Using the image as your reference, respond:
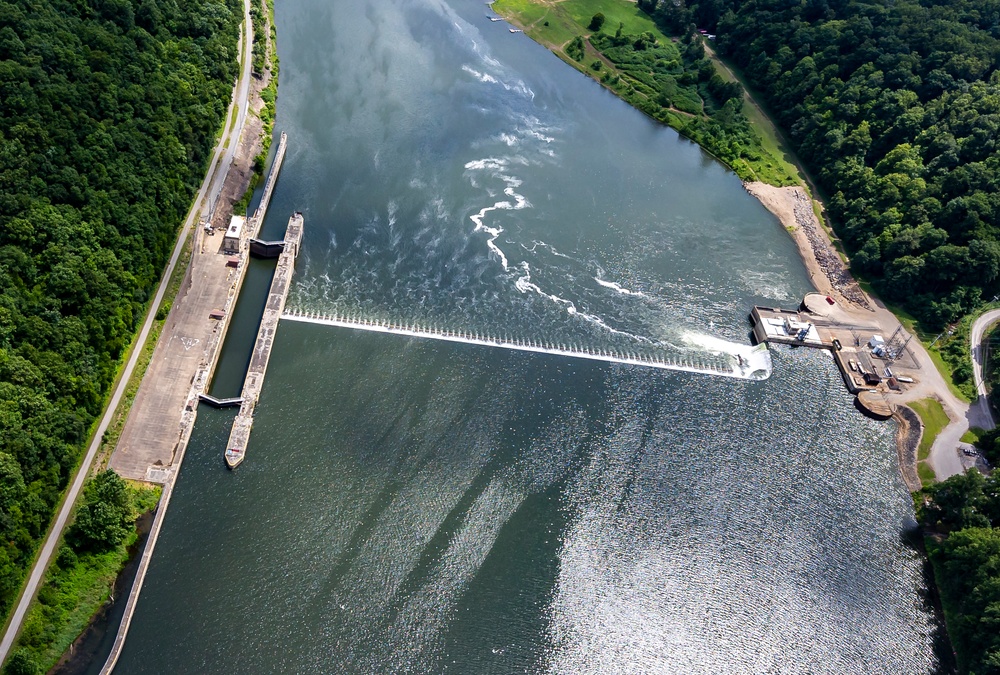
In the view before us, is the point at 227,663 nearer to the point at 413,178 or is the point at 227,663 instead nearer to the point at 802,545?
the point at 802,545

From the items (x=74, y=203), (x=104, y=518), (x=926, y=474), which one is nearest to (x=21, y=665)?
(x=104, y=518)

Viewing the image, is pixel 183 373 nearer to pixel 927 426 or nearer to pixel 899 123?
pixel 927 426

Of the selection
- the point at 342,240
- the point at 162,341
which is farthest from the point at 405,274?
the point at 162,341

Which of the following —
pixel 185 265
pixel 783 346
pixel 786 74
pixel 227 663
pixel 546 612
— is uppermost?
pixel 786 74

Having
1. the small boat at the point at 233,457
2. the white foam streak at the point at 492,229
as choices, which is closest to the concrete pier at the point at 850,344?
the white foam streak at the point at 492,229

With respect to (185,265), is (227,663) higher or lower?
higher

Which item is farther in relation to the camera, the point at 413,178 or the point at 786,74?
the point at 786,74

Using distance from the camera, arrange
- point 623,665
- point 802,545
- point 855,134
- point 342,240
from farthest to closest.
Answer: point 855,134 → point 342,240 → point 802,545 → point 623,665
